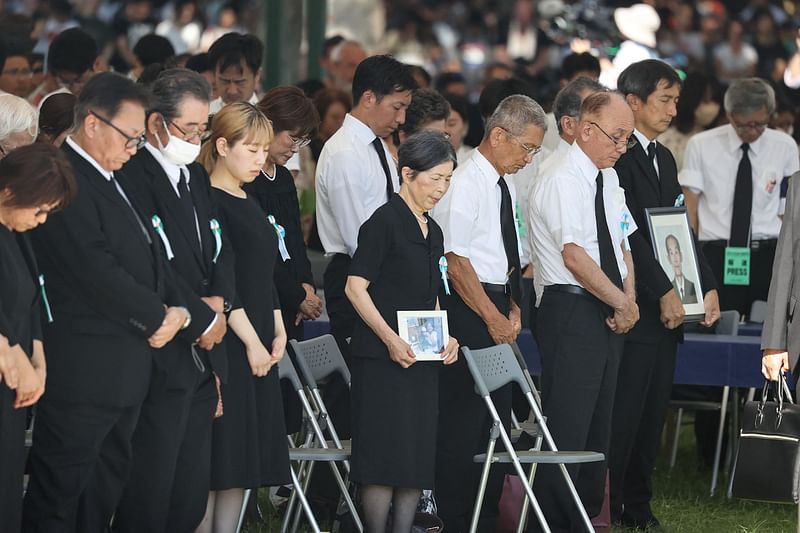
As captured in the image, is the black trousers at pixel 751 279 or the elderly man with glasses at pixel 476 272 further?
the black trousers at pixel 751 279

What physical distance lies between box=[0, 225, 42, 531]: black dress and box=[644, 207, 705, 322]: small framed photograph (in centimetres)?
301

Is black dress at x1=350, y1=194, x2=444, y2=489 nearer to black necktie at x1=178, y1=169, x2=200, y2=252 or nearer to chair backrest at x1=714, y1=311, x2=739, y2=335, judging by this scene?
black necktie at x1=178, y1=169, x2=200, y2=252

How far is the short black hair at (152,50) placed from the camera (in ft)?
28.9

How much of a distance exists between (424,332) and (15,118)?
1621 millimetres

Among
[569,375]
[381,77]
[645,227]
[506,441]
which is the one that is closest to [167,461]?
[506,441]

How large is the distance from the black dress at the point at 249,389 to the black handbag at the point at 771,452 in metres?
1.72

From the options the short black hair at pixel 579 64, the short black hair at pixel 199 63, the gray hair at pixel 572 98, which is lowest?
the gray hair at pixel 572 98

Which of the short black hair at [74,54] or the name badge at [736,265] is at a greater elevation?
the short black hair at [74,54]

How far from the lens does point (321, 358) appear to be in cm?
625

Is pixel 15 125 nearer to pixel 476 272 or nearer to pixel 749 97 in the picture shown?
pixel 476 272

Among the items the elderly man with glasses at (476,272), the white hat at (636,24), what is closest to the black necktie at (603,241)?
the elderly man with glasses at (476,272)

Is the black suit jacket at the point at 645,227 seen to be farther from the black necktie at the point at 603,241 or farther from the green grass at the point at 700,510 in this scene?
the green grass at the point at 700,510

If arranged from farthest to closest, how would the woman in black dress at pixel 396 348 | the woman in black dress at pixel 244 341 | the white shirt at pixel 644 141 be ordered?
the white shirt at pixel 644 141
the woman in black dress at pixel 396 348
the woman in black dress at pixel 244 341

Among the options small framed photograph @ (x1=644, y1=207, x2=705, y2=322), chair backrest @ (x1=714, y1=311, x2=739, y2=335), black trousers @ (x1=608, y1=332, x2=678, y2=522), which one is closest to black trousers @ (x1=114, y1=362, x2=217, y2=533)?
black trousers @ (x1=608, y1=332, x2=678, y2=522)
